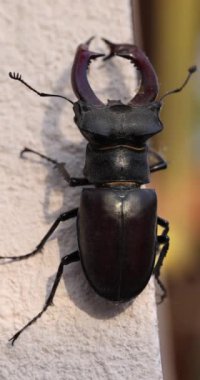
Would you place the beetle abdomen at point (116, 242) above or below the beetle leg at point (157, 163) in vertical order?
below

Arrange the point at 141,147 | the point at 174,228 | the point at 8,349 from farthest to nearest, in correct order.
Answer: the point at 174,228 → the point at 141,147 → the point at 8,349

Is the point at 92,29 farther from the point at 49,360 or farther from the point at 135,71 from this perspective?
the point at 49,360

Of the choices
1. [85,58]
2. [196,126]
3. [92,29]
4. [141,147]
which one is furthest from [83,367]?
[196,126]

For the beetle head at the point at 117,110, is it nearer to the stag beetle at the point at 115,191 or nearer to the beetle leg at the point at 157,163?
the stag beetle at the point at 115,191

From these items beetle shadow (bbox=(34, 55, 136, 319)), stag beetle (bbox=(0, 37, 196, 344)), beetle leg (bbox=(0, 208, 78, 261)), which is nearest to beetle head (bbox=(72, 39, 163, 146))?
stag beetle (bbox=(0, 37, 196, 344))

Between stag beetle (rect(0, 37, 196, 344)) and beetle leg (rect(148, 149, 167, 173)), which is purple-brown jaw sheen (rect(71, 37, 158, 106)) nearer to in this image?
stag beetle (rect(0, 37, 196, 344))

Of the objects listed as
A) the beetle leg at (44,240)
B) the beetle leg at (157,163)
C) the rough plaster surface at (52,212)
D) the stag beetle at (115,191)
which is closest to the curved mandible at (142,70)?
the stag beetle at (115,191)

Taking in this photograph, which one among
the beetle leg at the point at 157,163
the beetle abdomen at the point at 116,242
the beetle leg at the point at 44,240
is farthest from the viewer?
the beetle leg at the point at 157,163

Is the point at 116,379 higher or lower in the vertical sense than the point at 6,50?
lower
